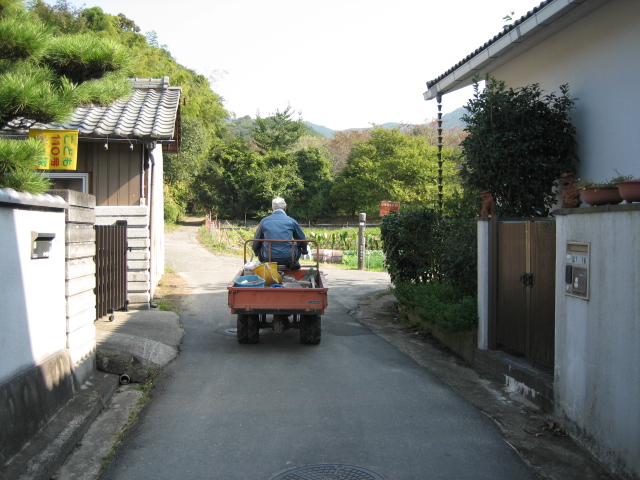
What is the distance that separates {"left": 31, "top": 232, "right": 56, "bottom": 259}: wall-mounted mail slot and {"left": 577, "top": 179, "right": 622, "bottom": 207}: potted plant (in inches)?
191

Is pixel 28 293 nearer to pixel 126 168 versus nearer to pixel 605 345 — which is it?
pixel 605 345

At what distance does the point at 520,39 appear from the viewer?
9688 millimetres

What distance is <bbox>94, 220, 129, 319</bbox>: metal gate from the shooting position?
901 centimetres

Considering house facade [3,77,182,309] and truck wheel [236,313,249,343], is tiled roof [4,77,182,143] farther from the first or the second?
truck wheel [236,313,249,343]

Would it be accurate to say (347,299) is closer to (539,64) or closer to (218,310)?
(218,310)

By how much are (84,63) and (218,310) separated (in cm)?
688

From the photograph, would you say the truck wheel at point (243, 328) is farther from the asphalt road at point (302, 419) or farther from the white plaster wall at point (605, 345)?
the white plaster wall at point (605, 345)

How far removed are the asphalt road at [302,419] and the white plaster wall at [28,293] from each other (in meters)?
1.14

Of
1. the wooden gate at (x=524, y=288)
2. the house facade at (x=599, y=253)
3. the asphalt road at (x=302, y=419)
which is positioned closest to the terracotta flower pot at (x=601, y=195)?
the house facade at (x=599, y=253)

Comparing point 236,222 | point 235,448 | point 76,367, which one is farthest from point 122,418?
point 236,222

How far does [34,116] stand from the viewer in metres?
5.27

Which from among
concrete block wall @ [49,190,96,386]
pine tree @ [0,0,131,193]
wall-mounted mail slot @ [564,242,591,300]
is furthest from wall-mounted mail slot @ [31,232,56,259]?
wall-mounted mail slot @ [564,242,591,300]

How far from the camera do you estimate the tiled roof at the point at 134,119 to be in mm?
10836

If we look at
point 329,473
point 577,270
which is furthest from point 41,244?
point 577,270
